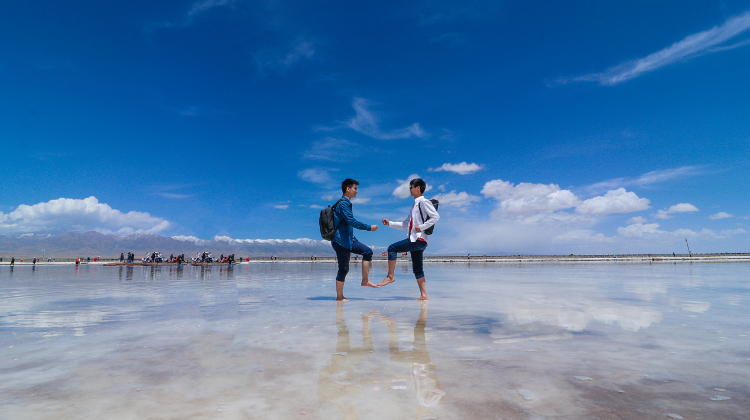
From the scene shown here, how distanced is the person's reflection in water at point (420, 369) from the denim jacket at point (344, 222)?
2.95 m

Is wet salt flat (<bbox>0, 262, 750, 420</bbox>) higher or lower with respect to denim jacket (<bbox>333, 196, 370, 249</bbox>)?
lower

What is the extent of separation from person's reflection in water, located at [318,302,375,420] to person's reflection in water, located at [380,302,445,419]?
27 cm

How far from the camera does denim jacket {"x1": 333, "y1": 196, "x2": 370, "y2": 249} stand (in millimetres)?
7402

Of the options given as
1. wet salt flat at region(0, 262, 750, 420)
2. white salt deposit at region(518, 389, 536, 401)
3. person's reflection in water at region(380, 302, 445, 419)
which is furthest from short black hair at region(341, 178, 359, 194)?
white salt deposit at region(518, 389, 536, 401)

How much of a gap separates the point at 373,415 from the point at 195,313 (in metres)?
4.98

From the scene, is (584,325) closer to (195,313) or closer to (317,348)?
(317,348)

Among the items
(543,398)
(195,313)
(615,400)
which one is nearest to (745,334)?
(615,400)

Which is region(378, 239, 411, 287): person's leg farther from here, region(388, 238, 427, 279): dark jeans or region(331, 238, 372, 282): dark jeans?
region(331, 238, 372, 282): dark jeans

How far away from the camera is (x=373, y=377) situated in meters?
2.83

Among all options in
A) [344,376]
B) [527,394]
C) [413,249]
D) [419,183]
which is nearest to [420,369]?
[344,376]

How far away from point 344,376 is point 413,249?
15.4 feet

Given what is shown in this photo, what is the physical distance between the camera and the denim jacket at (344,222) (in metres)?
7.40

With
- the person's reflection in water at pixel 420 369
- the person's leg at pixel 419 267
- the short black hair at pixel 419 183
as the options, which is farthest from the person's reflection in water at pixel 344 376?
the short black hair at pixel 419 183

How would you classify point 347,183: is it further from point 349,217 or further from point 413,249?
point 413,249
